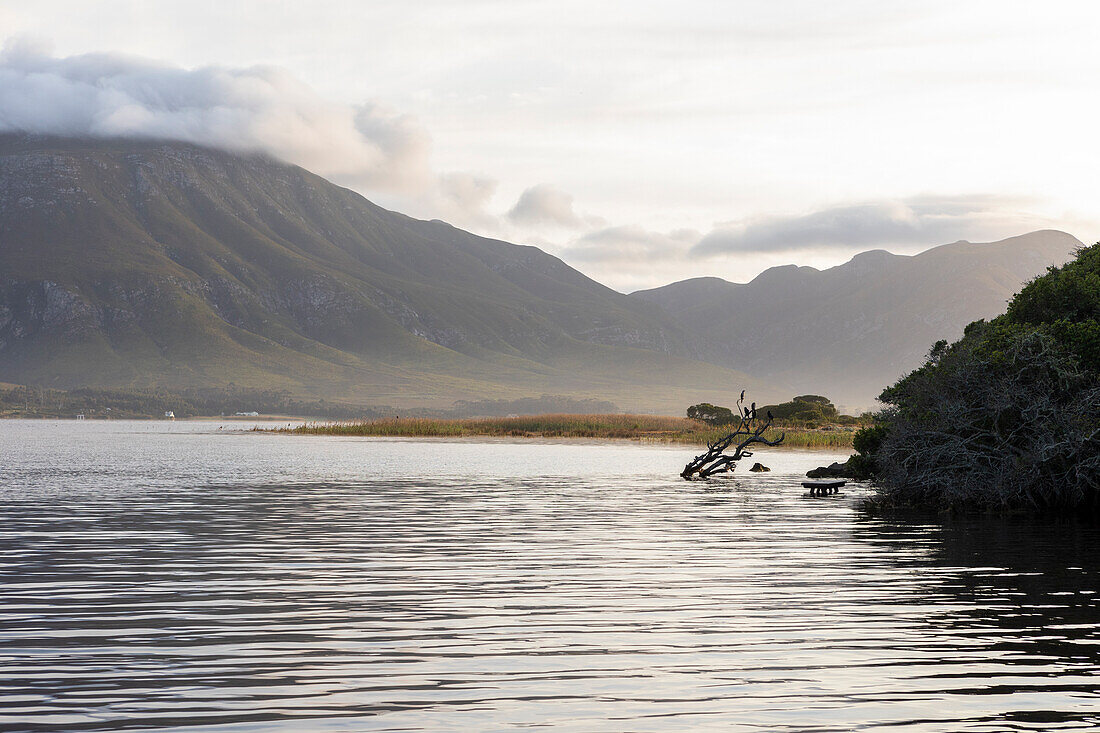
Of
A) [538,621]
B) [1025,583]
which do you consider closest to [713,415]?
[1025,583]

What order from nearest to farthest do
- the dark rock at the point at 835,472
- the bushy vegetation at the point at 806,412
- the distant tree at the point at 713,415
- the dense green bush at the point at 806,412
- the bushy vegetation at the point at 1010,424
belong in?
the bushy vegetation at the point at 1010,424
the dark rock at the point at 835,472
the bushy vegetation at the point at 806,412
the dense green bush at the point at 806,412
the distant tree at the point at 713,415

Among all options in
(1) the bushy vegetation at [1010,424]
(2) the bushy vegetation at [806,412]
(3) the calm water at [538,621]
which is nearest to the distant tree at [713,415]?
(2) the bushy vegetation at [806,412]

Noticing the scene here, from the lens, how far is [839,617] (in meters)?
18.3

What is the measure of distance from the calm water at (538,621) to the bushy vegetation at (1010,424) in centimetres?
268

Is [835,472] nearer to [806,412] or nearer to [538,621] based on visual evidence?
[538,621]

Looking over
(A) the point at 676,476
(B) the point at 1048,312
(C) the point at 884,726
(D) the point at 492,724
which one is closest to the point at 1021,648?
(C) the point at 884,726

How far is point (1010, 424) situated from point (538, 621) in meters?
27.5

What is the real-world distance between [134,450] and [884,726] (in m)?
88.2

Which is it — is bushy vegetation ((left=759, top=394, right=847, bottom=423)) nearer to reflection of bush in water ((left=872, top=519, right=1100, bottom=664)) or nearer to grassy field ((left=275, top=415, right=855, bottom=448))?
grassy field ((left=275, top=415, right=855, bottom=448))

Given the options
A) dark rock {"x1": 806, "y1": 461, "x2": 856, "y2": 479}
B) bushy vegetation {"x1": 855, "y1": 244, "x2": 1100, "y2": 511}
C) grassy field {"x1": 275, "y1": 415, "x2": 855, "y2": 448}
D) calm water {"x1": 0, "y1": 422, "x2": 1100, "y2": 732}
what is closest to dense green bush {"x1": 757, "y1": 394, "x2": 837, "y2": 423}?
grassy field {"x1": 275, "y1": 415, "x2": 855, "y2": 448}

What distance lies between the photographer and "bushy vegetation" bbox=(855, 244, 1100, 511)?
117 ft

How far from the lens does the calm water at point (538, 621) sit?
490 inches

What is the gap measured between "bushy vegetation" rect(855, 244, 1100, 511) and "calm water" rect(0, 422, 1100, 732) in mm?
2683

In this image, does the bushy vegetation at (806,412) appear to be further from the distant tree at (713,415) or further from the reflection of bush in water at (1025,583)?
the reflection of bush in water at (1025,583)
